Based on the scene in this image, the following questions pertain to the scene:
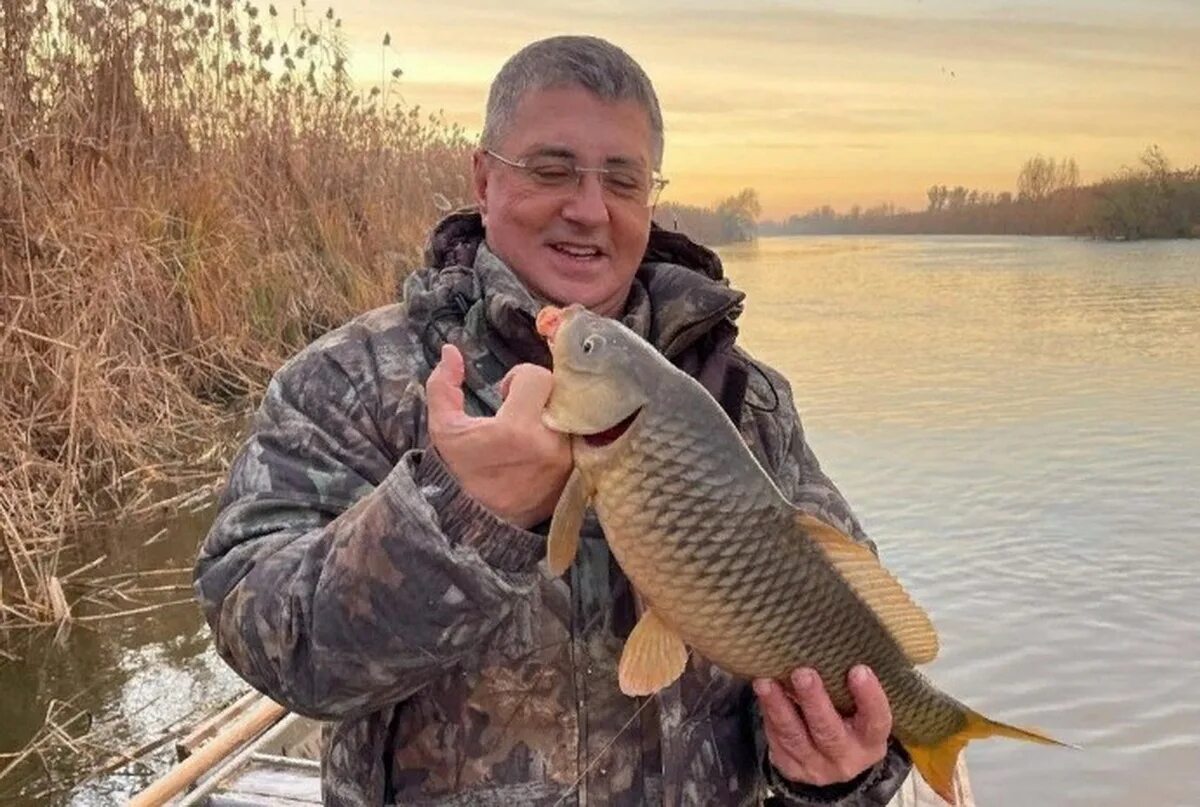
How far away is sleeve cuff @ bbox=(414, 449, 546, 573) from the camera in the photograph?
5.52 ft

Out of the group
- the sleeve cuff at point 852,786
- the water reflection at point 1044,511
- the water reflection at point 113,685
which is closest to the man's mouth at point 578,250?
the sleeve cuff at point 852,786

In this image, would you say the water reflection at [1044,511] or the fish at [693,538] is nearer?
the fish at [693,538]

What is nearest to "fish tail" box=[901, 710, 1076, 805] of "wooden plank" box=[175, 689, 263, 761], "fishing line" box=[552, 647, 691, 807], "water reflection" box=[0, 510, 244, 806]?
"fishing line" box=[552, 647, 691, 807]

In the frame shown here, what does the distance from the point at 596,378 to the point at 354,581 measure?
0.43 meters

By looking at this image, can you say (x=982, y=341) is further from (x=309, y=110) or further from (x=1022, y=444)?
(x=309, y=110)

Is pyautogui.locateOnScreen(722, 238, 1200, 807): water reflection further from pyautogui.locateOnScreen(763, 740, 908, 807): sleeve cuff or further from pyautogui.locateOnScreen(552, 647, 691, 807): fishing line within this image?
pyautogui.locateOnScreen(552, 647, 691, 807): fishing line

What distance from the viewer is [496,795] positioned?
2004 mm

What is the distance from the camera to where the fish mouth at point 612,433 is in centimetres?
174

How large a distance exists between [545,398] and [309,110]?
35.0 feet

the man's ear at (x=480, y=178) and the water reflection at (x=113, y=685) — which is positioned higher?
the man's ear at (x=480, y=178)

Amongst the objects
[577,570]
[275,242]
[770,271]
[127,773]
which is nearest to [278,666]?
[577,570]

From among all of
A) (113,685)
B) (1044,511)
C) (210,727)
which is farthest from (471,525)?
(1044,511)

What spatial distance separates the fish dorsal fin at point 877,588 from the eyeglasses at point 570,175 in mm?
760

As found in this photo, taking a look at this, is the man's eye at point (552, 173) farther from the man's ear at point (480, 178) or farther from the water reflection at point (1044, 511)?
A: the water reflection at point (1044, 511)
